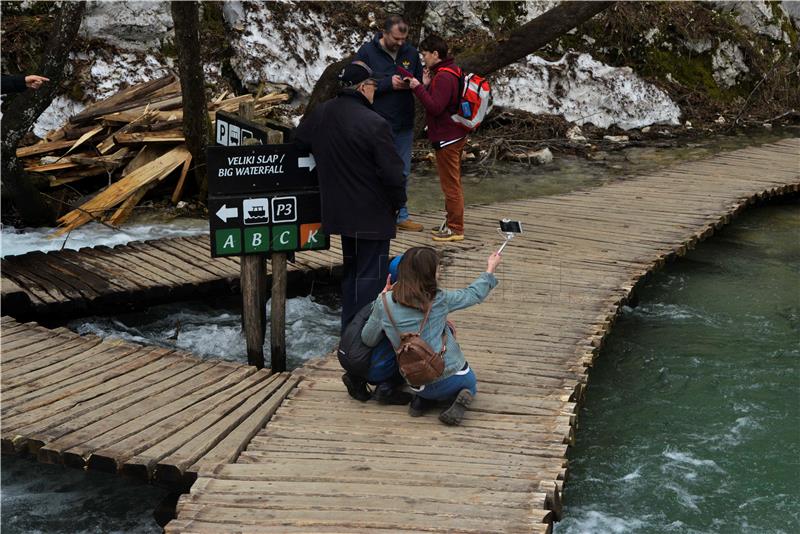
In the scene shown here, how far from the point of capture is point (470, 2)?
19078 millimetres

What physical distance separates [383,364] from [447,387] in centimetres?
44

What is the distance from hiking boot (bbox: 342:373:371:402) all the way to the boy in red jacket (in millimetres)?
3595

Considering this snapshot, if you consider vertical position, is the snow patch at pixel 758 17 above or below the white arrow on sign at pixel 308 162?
above

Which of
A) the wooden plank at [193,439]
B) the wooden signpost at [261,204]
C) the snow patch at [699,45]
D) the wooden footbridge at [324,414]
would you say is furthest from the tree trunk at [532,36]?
the snow patch at [699,45]

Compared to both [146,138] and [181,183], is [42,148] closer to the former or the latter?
[146,138]

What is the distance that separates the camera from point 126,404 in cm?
670

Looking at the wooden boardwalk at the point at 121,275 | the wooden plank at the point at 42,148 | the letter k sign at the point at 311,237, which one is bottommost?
the wooden boardwalk at the point at 121,275

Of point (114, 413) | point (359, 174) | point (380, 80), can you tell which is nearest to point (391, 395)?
point (359, 174)

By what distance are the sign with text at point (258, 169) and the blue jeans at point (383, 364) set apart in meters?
1.71

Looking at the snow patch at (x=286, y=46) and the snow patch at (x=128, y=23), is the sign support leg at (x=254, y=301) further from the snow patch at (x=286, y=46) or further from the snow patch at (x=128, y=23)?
the snow patch at (x=128, y=23)

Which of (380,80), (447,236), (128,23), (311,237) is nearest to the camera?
(311,237)

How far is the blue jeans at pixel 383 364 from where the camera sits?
6203 millimetres

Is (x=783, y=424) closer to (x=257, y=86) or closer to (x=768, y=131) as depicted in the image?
(x=257, y=86)

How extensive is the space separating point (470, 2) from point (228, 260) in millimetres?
10759
